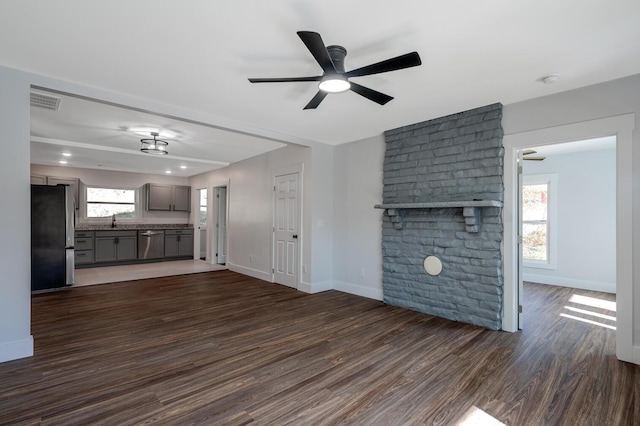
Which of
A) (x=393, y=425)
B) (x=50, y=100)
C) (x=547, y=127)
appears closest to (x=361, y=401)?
(x=393, y=425)

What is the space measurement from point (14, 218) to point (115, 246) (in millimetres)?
5711

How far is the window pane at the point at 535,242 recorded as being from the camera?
5902 mm

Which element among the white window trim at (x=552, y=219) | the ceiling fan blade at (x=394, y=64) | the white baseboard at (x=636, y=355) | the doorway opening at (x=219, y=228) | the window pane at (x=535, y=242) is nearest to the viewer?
the ceiling fan blade at (x=394, y=64)

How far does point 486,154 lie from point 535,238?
140 inches

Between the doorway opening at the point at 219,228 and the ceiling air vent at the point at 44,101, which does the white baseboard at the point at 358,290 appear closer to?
the doorway opening at the point at 219,228

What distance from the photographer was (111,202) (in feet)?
27.4

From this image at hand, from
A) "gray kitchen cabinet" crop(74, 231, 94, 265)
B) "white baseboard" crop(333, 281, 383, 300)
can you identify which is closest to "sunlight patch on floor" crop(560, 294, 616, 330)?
"white baseboard" crop(333, 281, 383, 300)

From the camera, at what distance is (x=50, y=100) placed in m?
3.35

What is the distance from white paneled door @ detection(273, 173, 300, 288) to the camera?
5.46 m

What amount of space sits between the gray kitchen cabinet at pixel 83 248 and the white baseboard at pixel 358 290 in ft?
20.0

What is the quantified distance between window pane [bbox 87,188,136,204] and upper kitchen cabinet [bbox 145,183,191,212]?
0.44 m

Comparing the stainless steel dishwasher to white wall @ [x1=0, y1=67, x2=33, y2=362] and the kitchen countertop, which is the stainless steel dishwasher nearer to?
the kitchen countertop

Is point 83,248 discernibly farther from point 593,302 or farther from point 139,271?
point 593,302

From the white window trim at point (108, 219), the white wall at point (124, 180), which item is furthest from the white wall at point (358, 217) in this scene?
the white window trim at point (108, 219)
